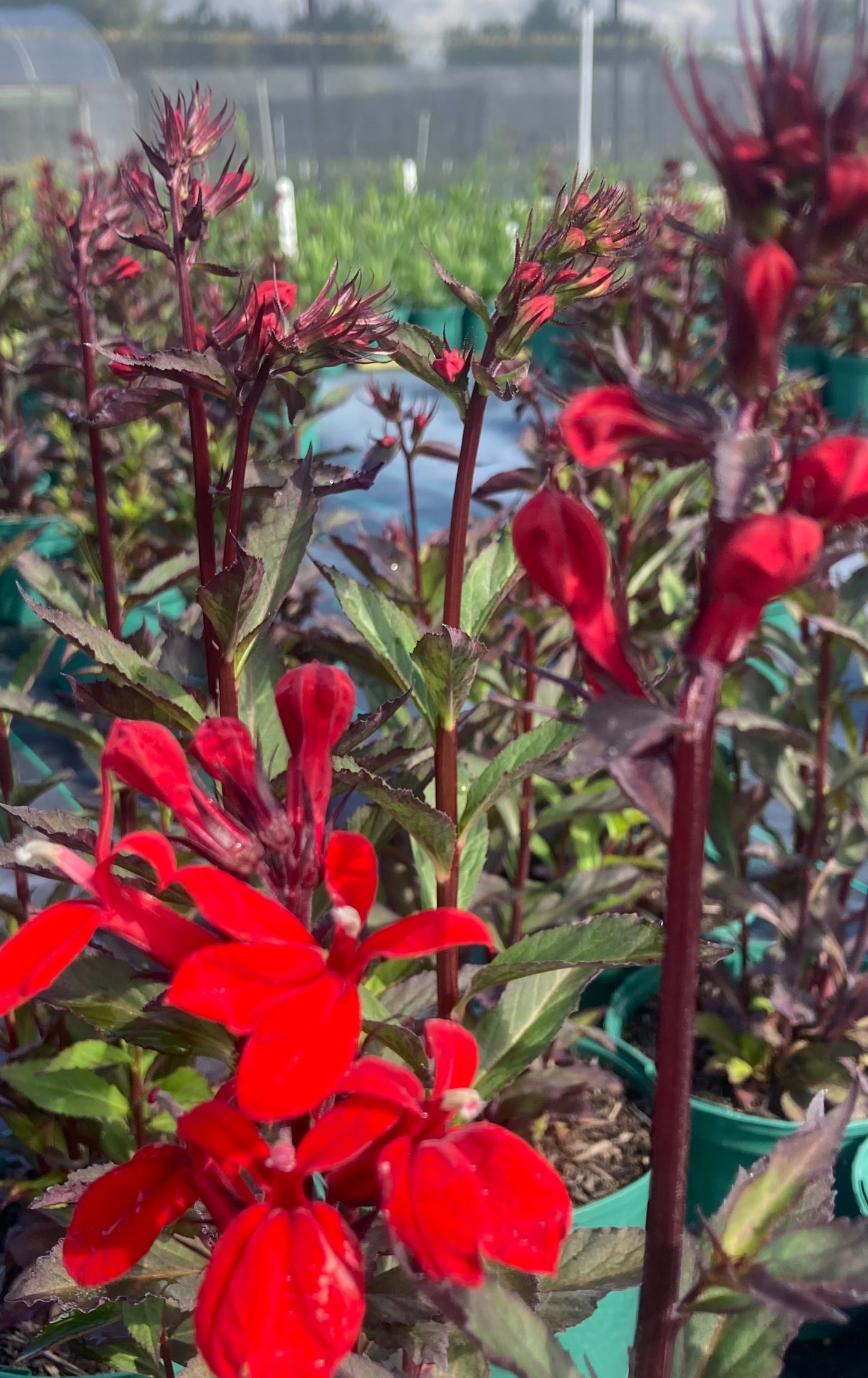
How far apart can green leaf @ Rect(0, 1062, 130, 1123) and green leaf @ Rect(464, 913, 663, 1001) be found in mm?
446

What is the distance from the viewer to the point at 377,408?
1.43m

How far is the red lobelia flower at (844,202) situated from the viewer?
14.1 inches

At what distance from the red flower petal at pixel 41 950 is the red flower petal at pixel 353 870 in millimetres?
98

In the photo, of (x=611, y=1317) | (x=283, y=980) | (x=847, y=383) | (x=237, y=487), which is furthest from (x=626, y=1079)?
(x=847, y=383)

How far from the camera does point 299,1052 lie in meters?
0.41

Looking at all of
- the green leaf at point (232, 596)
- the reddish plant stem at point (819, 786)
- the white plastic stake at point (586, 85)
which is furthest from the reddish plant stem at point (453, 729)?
the white plastic stake at point (586, 85)

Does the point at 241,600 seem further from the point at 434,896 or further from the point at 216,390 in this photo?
the point at 434,896

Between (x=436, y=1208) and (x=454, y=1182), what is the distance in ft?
0.04

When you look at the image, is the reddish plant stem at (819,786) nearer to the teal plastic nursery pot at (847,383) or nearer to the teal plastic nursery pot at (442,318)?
the teal plastic nursery pot at (847,383)

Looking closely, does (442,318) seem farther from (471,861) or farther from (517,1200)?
(517,1200)

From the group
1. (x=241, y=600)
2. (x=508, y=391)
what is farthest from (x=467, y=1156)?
(x=508, y=391)

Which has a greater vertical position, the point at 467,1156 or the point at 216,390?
the point at 216,390

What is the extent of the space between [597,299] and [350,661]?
56 cm

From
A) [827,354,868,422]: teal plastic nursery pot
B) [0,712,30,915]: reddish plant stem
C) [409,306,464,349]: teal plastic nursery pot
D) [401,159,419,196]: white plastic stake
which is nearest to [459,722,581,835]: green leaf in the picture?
[0,712,30,915]: reddish plant stem
